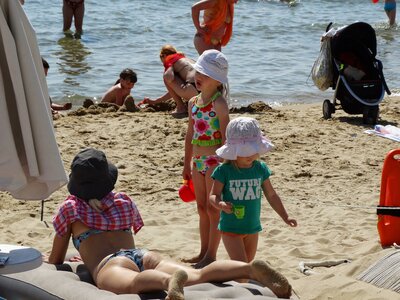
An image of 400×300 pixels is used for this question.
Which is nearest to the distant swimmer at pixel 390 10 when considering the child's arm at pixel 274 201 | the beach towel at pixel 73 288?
the child's arm at pixel 274 201

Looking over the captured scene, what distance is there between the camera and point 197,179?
20.5ft

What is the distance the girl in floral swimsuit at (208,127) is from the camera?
609 centimetres

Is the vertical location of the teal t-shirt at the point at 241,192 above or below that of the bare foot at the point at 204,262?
above

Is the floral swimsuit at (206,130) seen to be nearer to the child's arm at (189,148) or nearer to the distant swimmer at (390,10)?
the child's arm at (189,148)

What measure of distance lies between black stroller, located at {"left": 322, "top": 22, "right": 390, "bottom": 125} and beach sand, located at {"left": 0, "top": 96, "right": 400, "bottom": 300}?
26 cm

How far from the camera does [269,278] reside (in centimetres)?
460

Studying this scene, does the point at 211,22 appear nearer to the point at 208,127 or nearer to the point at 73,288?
the point at 208,127

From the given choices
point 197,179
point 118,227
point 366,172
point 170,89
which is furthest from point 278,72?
point 118,227

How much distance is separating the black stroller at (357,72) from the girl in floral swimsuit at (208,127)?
14.4 ft

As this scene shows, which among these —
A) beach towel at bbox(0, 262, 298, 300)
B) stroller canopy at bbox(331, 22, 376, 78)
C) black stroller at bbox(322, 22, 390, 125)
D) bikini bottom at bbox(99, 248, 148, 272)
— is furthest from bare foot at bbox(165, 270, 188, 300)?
stroller canopy at bbox(331, 22, 376, 78)

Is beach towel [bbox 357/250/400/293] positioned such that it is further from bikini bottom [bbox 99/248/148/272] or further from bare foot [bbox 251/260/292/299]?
bikini bottom [bbox 99/248/148/272]

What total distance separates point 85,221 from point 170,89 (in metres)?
5.34

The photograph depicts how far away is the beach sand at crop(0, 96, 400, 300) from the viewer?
21.5 feet

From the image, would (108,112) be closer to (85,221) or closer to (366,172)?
(366,172)
